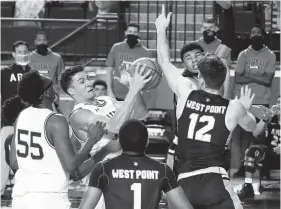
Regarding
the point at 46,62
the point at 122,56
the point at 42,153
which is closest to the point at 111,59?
the point at 122,56

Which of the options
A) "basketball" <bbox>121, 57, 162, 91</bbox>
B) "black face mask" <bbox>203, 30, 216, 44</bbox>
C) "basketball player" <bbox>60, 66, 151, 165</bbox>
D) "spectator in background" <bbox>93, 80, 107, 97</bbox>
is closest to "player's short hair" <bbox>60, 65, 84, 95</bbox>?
"basketball player" <bbox>60, 66, 151, 165</bbox>

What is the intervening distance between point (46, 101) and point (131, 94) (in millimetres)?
728

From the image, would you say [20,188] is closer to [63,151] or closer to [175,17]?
[63,151]

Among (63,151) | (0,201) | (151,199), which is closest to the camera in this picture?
(151,199)

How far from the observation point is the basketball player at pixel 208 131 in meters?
6.12

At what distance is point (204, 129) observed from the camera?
20.3 ft

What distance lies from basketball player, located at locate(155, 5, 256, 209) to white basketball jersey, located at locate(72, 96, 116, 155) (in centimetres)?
88

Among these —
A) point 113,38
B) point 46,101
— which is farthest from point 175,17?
point 46,101

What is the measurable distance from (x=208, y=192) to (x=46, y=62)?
6765 millimetres

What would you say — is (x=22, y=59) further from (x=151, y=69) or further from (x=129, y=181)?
(x=129, y=181)

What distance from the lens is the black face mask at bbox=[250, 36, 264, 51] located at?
12.1 m

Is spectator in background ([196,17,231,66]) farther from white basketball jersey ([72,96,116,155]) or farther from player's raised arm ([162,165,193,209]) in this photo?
player's raised arm ([162,165,193,209])

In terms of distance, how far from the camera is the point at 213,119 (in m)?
6.18

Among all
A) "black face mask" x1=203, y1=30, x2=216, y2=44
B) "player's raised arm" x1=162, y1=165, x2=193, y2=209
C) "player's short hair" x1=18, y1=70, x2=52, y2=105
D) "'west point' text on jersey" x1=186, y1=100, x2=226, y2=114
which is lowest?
"player's raised arm" x1=162, y1=165, x2=193, y2=209
